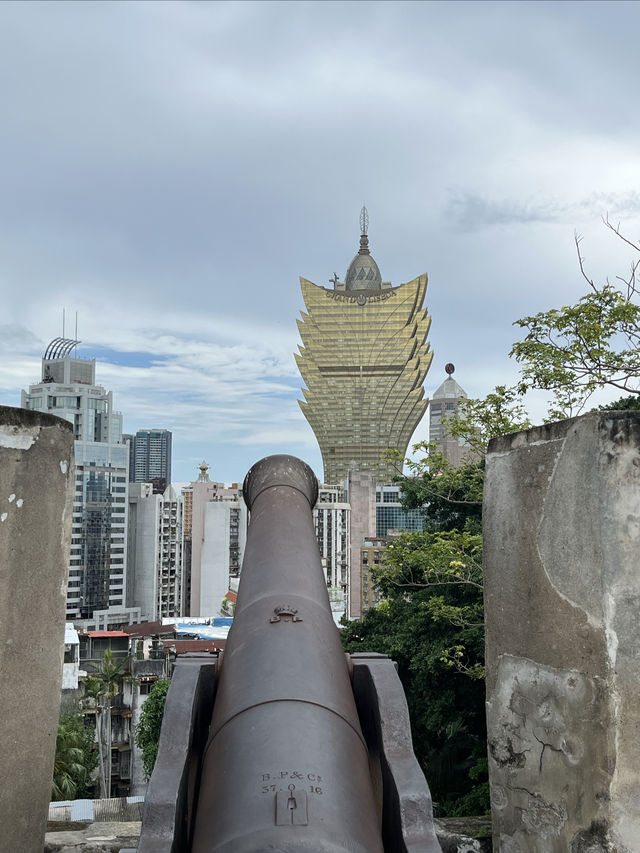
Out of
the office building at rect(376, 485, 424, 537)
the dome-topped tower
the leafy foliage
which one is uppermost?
the dome-topped tower

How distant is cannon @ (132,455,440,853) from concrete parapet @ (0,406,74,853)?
508 mm

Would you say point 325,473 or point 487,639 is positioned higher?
point 325,473

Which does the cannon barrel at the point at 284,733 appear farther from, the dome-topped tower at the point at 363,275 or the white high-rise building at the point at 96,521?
the dome-topped tower at the point at 363,275

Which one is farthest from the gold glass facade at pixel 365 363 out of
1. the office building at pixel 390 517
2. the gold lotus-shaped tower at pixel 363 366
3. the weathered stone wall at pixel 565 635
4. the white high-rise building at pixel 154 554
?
the weathered stone wall at pixel 565 635

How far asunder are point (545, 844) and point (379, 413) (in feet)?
261

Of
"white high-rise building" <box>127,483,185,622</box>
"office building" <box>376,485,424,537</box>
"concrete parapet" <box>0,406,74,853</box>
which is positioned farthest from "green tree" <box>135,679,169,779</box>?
"office building" <box>376,485,424,537</box>

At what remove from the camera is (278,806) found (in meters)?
1.87

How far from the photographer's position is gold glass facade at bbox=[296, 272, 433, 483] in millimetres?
80438

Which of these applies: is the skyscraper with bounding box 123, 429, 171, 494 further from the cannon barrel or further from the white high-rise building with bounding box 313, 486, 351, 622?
the cannon barrel

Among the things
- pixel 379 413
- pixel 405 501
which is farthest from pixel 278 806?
pixel 379 413

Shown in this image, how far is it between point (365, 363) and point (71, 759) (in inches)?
2556

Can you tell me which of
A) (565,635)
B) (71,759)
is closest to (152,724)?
(71,759)

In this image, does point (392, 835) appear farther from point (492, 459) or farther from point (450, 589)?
point (450, 589)

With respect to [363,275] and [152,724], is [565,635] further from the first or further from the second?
[363,275]
